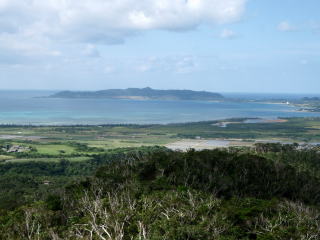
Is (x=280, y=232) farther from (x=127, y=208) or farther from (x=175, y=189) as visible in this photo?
(x=175, y=189)

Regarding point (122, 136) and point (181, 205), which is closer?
point (181, 205)

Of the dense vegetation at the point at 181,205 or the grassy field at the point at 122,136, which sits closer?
the dense vegetation at the point at 181,205

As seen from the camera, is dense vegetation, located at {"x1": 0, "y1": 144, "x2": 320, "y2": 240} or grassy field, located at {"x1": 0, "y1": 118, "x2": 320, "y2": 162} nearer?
dense vegetation, located at {"x1": 0, "y1": 144, "x2": 320, "y2": 240}

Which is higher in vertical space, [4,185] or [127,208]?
[127,208]

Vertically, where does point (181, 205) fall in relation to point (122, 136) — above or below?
above

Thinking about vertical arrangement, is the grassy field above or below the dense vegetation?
below

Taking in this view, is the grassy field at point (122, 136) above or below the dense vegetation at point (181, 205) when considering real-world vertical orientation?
below

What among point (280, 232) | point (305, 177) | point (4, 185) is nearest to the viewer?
point (280, 232)

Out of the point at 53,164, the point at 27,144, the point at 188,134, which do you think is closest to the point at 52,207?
the point at 53,164
